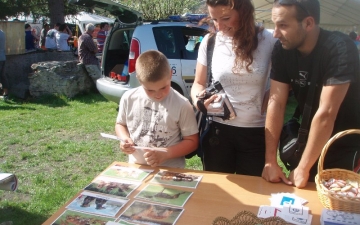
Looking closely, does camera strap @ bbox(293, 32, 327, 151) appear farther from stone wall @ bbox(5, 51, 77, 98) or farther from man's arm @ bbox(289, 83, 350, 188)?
stone wall @ bbox(5, 51, 77, 98)

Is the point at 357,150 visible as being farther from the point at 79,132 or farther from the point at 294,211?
the point at 79,132

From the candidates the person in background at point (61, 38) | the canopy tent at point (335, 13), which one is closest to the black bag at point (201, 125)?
the person in background at point (61, 38)

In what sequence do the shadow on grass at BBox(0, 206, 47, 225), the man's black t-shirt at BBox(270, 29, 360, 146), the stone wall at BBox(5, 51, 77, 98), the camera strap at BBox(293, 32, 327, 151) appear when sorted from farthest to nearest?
1. the stone wall at BBox(5, 51, 77, 98)
2. the shadow on grass at BBox(0, 206, 47, 225)
3. the camera strap at BBox(293, 32, 327, 151)
4. the man's black t-shirt at BBox(270, 29, 360, 146)

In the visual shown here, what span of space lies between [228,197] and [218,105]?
0.47 m

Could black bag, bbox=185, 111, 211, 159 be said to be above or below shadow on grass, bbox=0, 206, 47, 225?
above

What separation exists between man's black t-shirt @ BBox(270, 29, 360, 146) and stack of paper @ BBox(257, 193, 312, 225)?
0.43 m

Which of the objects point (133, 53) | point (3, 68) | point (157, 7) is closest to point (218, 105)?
point (133, 53)

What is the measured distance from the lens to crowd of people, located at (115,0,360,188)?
1680 mm

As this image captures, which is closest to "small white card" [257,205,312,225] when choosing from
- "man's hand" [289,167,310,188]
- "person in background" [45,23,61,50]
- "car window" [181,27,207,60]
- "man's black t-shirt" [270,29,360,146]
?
"man's hand" [289,167,310,188]

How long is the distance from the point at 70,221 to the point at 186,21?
18.2ft

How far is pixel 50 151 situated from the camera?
5012 millimetres

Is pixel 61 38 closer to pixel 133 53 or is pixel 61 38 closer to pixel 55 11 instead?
pixel 55 11

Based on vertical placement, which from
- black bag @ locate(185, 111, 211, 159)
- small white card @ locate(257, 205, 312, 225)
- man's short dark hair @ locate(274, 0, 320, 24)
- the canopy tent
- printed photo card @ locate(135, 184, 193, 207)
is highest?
the canopy tent

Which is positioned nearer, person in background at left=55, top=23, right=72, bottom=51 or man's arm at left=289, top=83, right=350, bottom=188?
man's arm at left=289, top=83, right=350, bottom=188
